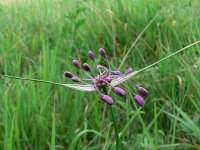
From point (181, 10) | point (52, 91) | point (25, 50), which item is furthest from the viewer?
point (181, 10)

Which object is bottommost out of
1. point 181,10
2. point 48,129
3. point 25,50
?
point 48,129

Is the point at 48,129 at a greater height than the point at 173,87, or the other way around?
the point at 173,87

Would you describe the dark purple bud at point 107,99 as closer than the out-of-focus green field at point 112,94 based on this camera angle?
Yes

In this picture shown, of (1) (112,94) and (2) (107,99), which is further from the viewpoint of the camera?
(1) (112,94)

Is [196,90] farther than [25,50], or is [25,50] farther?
[25,50]

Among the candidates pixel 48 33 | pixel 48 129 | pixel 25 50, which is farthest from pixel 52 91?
pixel 48 33

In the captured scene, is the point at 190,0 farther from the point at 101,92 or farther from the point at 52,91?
the point at 101,92

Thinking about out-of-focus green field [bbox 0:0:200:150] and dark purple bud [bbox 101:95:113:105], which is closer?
dark purple bud [bbox 101:95:113:105]

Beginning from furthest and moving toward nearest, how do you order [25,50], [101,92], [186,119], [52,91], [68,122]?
[25,50] < [52,91] < [68,122] < [186,119] < [101,92]
